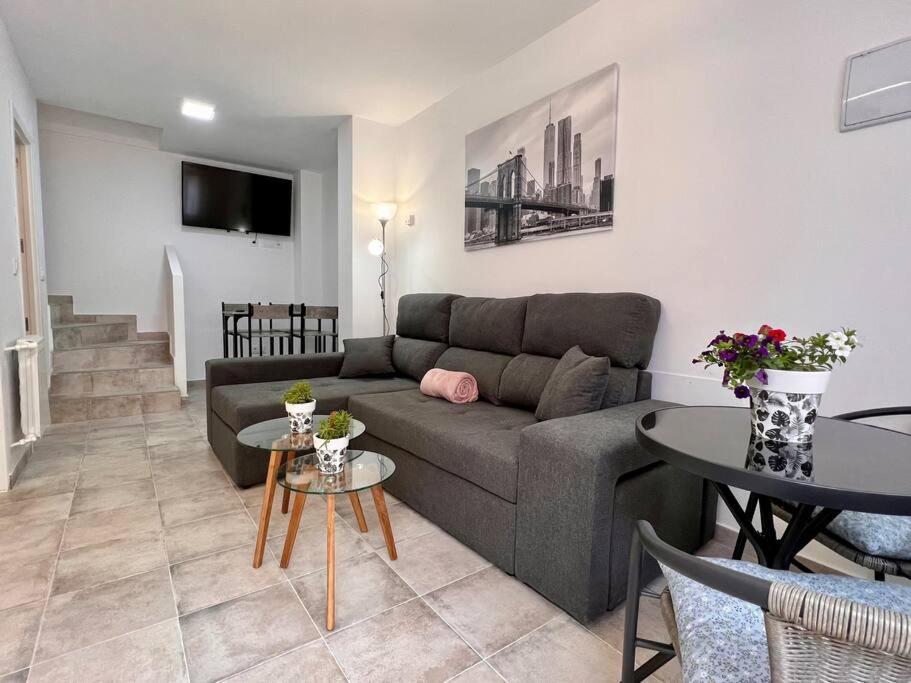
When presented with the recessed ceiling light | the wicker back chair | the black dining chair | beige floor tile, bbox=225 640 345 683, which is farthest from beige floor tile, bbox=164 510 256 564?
the recessed ceiling light

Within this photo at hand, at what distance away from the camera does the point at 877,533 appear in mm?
1118

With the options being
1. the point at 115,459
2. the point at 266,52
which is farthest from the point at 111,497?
Answer: the point at 266,52

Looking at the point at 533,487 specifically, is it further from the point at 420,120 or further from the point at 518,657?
the point at 420,120

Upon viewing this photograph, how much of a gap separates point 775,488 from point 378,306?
143 inches

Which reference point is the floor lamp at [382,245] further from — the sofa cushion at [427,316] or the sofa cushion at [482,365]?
the sofa cushion at [482,365]

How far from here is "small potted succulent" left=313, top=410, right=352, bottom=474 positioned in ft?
4.98

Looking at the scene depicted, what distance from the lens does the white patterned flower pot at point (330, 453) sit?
152 centimetres

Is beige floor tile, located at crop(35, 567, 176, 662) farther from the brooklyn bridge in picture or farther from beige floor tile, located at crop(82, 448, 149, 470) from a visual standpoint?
the brooklyn bridge in picture

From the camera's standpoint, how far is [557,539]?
142cm

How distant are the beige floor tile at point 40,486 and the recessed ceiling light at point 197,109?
296cm

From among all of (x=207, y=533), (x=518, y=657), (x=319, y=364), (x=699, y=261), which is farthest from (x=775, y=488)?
(x=319, y=364)

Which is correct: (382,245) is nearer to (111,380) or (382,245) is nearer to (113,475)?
(113,475)

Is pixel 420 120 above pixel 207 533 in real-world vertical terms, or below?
above

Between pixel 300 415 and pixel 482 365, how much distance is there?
1.11m
